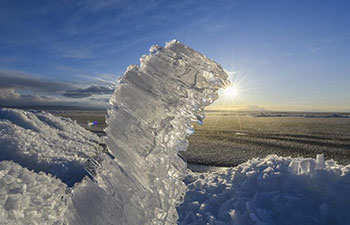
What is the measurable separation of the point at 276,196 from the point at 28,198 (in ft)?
10.8

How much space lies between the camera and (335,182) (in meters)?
3.19

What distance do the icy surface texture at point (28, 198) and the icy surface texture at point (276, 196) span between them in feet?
6.01

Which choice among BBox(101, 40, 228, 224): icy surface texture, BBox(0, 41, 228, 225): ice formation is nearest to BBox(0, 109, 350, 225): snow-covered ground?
BBox(0, 41, 228, 225): ice formation

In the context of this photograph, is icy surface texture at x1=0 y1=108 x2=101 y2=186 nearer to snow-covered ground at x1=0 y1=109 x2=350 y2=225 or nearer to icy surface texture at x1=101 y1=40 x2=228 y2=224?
snow-covered ground at x1=0 y1=109 x2=350 y2=225

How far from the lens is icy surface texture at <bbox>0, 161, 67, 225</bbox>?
2.62m

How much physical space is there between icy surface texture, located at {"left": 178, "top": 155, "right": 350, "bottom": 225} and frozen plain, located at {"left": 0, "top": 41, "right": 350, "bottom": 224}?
12 millimetres

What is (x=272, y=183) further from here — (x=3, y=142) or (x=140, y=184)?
(x=3, y=142)

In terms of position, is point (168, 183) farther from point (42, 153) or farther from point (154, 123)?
point (42, 153)

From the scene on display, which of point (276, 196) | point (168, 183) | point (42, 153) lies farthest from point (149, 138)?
point (42, 153)

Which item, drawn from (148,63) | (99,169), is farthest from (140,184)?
(148,63)

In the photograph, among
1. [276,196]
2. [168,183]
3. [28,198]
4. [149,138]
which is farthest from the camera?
[276,196]

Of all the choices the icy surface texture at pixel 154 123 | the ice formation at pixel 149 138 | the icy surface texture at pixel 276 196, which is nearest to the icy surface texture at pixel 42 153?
the icy surface texture at pixel 276 196

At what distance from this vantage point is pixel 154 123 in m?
1.87

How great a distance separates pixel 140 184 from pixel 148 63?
3.31ft
